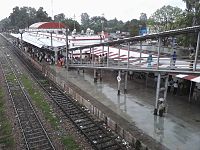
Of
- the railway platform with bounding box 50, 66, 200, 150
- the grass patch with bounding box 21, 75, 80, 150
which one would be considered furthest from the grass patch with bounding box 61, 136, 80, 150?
the railway platform with bounding box 50, 66, 200, 150

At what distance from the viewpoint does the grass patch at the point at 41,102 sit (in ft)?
53.8

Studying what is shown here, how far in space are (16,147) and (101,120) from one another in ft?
17.8

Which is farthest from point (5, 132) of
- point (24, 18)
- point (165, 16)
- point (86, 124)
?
point (24, 18)

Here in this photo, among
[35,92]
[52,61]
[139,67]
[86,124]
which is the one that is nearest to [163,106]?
[139,67]

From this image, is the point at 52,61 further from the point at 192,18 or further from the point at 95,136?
the point at 95,136

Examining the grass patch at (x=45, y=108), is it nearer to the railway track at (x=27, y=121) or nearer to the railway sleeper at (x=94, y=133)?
the railway track at (x=27, y=121)

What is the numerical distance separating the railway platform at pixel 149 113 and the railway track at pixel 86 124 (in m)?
1.12

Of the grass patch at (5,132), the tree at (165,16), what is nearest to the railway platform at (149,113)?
the grass patch at (5,132)

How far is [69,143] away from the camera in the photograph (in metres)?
13.3

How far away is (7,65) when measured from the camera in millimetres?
36438

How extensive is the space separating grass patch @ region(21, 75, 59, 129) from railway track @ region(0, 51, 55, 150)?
55cm

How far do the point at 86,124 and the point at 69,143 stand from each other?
251cm

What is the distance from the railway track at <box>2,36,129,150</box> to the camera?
43.4 feet

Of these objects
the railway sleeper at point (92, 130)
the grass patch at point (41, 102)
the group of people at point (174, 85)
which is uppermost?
the group of people at point (174, 85)
